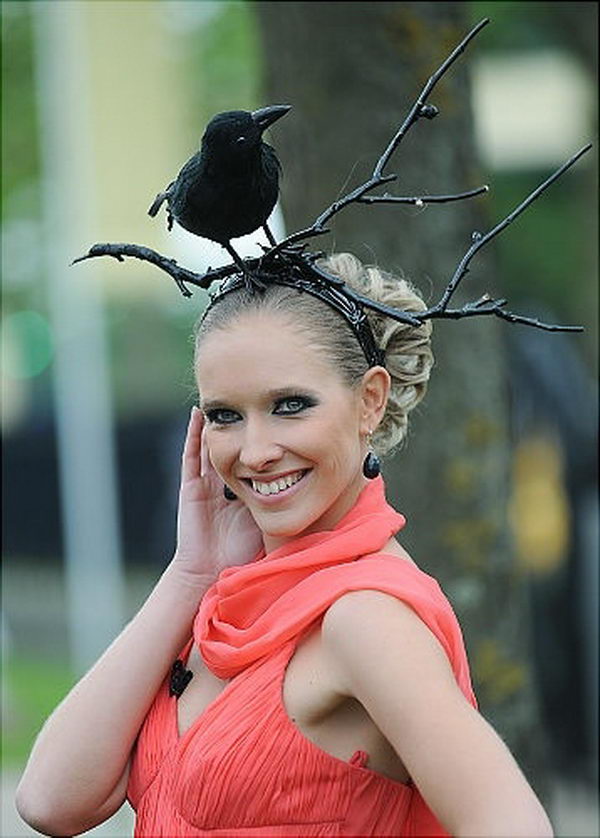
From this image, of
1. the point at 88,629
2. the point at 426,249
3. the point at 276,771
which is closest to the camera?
the point at 276,771

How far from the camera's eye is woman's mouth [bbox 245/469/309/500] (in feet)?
9.36

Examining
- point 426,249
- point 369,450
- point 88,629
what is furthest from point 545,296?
point 369,450

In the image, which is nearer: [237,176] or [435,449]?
[237,176]

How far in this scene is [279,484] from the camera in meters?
2.86

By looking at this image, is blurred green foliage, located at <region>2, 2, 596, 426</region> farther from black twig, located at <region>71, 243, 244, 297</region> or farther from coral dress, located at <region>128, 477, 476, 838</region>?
coral dress, located at <region>128, 477, 476, 838</region>

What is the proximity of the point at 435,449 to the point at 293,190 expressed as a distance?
0.77 metres

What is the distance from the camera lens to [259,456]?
2.83m

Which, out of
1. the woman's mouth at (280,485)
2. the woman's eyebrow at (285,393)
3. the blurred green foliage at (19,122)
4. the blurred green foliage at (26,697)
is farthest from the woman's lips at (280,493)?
the blurred green foliage at (19,122)

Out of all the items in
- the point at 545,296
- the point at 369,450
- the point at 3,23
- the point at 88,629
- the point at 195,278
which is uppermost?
the point at 3,23

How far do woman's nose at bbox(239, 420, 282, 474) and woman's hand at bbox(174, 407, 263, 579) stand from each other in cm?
32

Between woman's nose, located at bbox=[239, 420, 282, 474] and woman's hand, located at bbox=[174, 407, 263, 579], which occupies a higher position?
woman's nose, located at bbox=[239, 420, 282, 474]

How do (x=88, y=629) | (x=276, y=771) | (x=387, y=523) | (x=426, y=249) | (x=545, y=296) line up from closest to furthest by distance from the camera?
(x=276, y=771)
(x=387, y=523)
(x=426, y=249)
(x=88, y=629)
(x=545, y=296)

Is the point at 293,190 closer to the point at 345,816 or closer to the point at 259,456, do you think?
the point at 259,456

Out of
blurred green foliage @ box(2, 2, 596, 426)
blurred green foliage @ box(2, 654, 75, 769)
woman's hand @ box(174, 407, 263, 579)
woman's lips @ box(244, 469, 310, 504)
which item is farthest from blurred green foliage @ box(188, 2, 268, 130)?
woman's lips @ box(244, 469, 310, 504)
